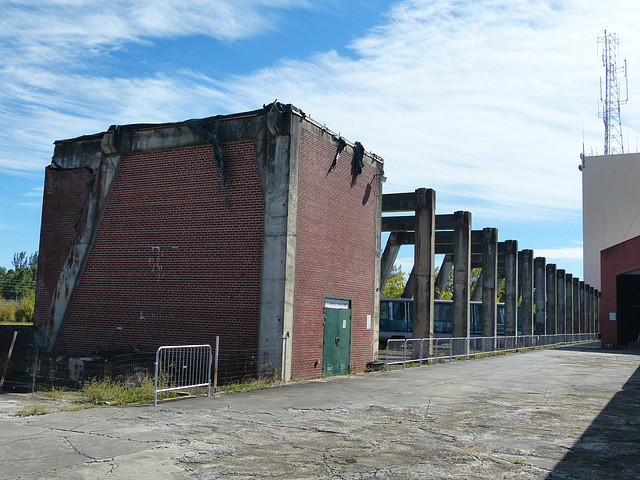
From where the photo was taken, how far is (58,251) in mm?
20906

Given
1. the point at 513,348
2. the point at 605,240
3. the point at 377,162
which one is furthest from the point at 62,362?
the point at 605,240

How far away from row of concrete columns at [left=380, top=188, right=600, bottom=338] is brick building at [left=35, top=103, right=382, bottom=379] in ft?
17.6

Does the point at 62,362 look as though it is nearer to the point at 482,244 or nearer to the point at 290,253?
the point at 290,253

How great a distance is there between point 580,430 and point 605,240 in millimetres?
103293

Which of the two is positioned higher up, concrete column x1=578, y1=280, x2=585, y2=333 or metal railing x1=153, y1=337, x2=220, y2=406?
concrete column x1=578, y1=280, x2=585, y2=333

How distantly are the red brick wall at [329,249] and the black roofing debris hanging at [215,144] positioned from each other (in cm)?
223

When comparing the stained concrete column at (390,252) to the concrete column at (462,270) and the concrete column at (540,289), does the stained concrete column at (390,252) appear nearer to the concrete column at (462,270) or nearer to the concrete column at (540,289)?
the concrete column at (462,270)

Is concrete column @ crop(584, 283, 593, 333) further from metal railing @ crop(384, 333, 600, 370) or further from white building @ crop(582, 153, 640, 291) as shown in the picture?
metal railing @ crop(384, 333, 600, 370)

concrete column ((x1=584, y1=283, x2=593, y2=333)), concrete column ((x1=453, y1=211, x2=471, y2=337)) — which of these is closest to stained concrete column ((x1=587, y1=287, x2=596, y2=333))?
concrete column ((x1=584, y1=283, x2=593, y2=333))

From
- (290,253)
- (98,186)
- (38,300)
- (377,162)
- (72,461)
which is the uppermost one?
(377,162)

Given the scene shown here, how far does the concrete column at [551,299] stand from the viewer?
63062 millimetres

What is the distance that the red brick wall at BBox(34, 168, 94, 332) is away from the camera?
67.8 ft

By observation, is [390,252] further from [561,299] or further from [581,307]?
[581,307]

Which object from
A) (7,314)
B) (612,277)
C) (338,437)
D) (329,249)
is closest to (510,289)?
(612,277)
